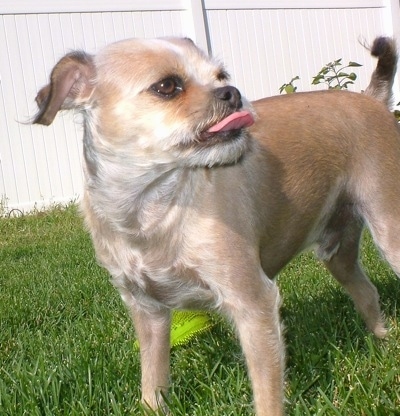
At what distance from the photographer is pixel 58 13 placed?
29.3ft

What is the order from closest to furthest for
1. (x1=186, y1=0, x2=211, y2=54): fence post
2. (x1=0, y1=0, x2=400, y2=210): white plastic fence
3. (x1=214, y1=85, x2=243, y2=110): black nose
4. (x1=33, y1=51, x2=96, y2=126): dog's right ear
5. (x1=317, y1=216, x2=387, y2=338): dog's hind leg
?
(x1=214, y1=85, x2=243, y2=110): black nose
(x1=33, y1=51, x2=96, y2=126): dog's right ear
(x1=317, y1=216, x2=387, y2=338): dog's hind leg
(x1=0, y1=0, x2=400, y2=210): white plastic fence
(x1=186, y1=0, x2=211, y2=54): fence post

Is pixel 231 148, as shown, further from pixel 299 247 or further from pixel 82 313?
pixel 82 313

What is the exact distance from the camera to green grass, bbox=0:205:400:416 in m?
2.81

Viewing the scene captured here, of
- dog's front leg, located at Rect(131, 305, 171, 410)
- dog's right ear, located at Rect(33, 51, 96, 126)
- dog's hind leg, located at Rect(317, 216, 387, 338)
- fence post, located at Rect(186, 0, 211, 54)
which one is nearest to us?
dog's right ear, located at Rect(33, 51, 96, 126)

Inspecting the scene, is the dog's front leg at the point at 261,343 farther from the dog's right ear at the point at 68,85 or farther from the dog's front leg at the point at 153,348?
the dog's right ear at the point at 68,85

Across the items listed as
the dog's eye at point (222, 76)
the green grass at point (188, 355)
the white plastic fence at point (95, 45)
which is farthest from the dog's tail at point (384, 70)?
A: the white plastic fence at point (95, 45)

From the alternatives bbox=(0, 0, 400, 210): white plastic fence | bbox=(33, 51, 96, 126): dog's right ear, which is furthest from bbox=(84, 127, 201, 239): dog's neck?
bbox=(0, 0, 400, 210): white plastic fence

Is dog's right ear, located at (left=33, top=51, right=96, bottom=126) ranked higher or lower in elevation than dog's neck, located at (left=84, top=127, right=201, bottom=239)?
higher

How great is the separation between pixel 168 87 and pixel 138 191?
418 mm

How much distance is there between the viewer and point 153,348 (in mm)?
3082

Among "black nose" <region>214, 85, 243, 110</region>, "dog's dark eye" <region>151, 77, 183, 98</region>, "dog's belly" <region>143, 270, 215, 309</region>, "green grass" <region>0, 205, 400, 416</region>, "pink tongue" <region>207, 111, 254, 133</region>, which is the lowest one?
"green grass" <region>0, 205, 400, 416</region>

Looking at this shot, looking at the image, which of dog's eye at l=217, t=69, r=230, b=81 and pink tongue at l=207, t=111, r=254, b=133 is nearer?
pink tongue at l=207, t=111, r=254, b=133

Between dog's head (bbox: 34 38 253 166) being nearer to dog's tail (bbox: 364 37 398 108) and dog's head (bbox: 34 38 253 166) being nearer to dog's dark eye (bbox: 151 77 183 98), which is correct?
dog's dark eye (bbox: 151 77 183 98)

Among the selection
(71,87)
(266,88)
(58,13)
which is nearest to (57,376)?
(71,87)
